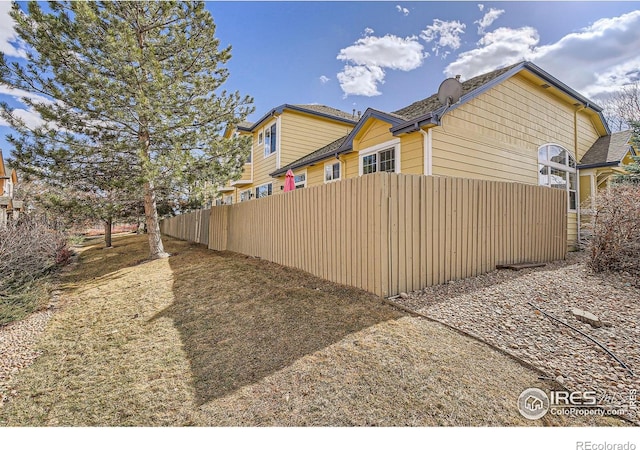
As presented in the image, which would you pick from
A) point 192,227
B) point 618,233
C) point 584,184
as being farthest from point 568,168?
point 192,227

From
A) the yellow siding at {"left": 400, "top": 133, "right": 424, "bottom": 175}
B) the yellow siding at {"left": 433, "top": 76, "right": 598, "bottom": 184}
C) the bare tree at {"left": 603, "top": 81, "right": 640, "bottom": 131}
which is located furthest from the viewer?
the bare tree at {"left": 603, "top": 81, "right": 640, "bottom": 131}

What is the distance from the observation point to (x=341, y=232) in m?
5.45

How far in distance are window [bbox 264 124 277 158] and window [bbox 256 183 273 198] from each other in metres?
1.55

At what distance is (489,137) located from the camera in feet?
27.8

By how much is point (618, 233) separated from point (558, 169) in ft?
19.8

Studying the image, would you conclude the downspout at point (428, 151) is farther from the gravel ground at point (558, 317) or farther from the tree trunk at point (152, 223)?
the tree trunk at point (152, 223)

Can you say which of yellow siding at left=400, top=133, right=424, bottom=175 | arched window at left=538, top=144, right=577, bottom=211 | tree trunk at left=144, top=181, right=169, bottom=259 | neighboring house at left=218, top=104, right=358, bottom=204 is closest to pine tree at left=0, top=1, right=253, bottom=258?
tree trunk at left=144, top=181, right=169, bottom=259

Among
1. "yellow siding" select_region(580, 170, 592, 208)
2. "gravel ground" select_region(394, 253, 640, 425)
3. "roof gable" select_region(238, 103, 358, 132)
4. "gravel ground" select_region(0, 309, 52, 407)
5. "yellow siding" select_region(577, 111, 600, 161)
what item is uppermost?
"roof gable" select_region(238, 103, 358, 132)

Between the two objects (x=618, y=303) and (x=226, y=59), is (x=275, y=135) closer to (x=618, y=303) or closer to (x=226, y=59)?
(x=226, y=59)

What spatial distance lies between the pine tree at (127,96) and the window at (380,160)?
444 centimetres

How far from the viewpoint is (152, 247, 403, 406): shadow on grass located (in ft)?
10.8

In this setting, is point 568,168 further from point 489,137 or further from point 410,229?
point 410,229

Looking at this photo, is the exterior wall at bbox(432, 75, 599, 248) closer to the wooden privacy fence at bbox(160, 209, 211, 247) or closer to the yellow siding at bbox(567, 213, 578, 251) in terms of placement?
the yellow siding at bbox(567, 213, 578, 251)

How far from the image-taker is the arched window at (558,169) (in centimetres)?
1002
